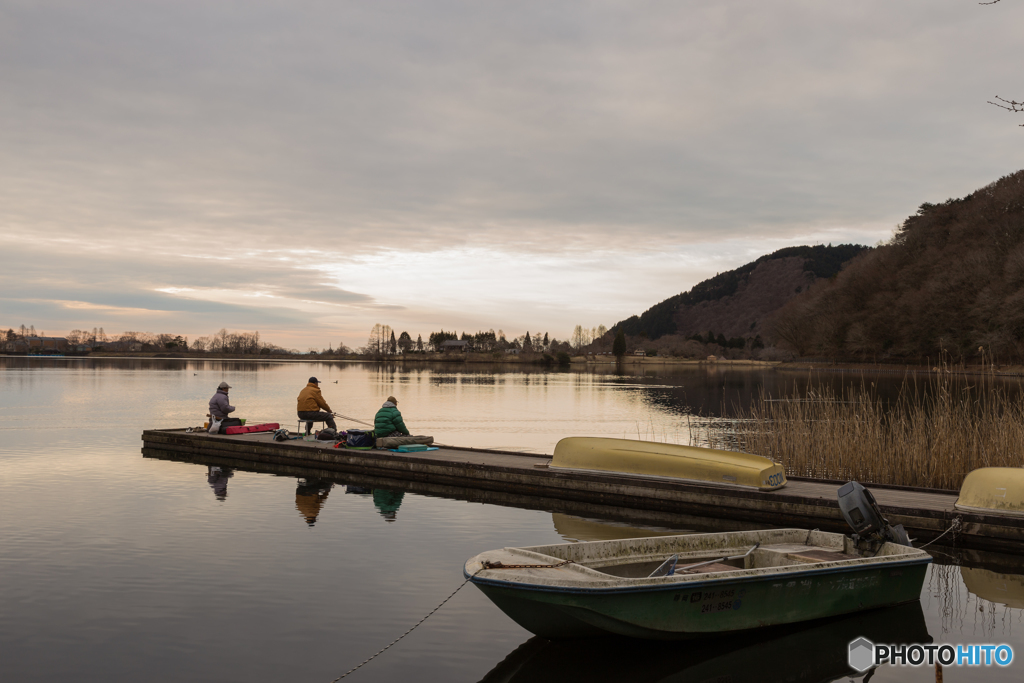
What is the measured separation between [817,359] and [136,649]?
394ft

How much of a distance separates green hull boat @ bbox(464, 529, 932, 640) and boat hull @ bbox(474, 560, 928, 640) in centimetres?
1

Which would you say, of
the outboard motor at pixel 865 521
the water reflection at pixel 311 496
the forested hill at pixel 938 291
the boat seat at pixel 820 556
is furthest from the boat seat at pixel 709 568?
the forested hill at pixel 938 291

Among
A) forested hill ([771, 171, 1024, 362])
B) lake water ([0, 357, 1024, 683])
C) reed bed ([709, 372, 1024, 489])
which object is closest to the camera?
lake water ([0, 357, 1024, 683])

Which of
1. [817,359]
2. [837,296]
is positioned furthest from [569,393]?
[837,296]

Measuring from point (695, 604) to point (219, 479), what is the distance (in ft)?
47.0

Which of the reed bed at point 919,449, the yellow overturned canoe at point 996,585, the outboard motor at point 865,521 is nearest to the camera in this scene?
the outboard motor at point 865,521

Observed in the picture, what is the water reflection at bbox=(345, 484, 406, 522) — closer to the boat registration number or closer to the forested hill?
the boat registration number

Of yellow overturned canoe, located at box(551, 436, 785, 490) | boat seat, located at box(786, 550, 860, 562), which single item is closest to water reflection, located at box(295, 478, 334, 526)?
yellow overturned canoe, located at box(551, 436, 785, 490)

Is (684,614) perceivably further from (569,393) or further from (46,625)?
(569,393)

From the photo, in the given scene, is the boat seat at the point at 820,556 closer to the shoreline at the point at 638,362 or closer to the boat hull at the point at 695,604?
the boat hull at the point at 695,604

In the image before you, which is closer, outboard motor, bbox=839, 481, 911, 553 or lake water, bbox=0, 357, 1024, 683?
lake water, bbox=0, 357, 1024, 683

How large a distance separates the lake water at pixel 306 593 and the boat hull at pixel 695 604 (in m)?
0.39

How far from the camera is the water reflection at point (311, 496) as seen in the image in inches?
563

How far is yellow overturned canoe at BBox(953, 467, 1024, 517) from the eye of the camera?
11.1m
